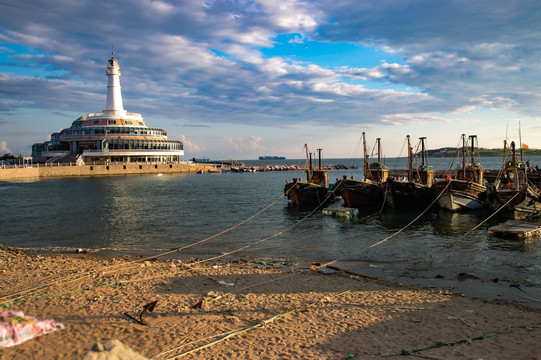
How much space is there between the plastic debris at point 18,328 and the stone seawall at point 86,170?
8270 cm

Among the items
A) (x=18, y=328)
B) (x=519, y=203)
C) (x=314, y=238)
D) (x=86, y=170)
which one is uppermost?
(x=86, y=170)

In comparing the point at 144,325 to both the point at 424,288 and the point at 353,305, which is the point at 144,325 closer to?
the point at 353,305

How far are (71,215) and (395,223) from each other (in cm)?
2542

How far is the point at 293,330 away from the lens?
8492 millimetres

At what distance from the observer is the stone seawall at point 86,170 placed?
78.4 meters

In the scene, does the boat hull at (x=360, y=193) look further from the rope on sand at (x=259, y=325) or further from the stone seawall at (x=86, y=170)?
the stone seawall at (x=86, y=170)

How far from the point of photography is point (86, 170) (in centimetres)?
8794

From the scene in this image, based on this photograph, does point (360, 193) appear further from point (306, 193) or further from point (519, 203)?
point (519, 203)

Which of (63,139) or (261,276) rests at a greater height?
(63,139)

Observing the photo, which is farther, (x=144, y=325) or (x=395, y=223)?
(x=395, y=223)

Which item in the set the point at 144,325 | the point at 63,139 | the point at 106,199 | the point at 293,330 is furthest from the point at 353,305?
the point at 63,139

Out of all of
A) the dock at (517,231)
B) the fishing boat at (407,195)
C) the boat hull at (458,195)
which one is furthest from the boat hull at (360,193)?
the dock at (517,231)

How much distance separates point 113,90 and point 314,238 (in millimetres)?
95271

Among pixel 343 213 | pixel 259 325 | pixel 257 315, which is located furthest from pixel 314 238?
pixel 259 325
